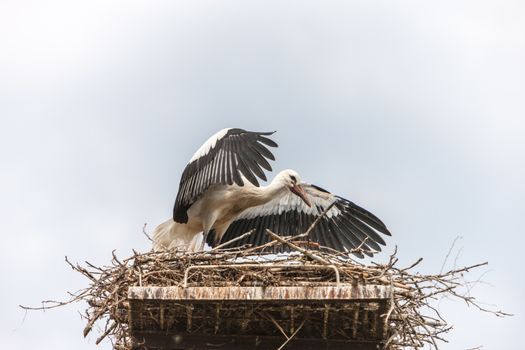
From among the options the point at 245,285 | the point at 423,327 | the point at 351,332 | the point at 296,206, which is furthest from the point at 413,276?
the point at 296,206

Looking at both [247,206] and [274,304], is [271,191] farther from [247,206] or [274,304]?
[274,304]

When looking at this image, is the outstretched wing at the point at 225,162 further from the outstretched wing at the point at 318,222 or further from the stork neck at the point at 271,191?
the outstretched wing at the point at 318,222

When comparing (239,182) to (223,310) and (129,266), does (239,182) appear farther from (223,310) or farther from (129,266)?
(223,310)

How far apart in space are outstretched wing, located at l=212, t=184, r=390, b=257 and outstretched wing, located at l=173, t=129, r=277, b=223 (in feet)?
2.52

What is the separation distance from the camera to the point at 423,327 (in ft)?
20.0

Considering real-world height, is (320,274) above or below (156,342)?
above

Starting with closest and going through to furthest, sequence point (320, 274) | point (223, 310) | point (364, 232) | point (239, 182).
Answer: point (223, 310) → point (320, 274) → point (239, 182) → point (364, 232)

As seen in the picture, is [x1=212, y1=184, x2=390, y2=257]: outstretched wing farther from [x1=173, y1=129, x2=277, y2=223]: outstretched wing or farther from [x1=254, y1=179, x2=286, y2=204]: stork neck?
[x1=173, y1=129, x2=277, y2=223]: outstretched wing

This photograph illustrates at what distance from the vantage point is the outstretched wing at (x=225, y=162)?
834 centimetres

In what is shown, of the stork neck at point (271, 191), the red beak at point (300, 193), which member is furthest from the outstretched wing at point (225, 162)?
the red beak at point (300, 193)

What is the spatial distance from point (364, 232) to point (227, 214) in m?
1.36

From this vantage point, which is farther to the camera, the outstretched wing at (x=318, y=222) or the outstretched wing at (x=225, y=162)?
the outstretched wing at (x=318, y=222)

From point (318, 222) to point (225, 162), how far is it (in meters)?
1.17

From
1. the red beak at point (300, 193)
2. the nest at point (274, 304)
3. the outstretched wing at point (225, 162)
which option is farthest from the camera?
the red beak at point (300, 193)
